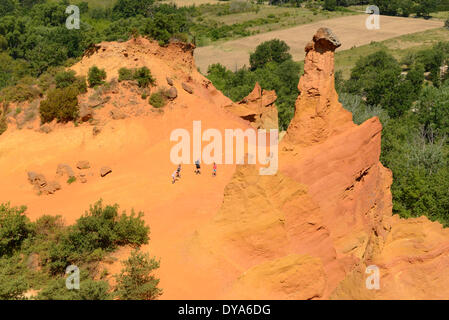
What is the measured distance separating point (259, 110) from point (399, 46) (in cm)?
6107

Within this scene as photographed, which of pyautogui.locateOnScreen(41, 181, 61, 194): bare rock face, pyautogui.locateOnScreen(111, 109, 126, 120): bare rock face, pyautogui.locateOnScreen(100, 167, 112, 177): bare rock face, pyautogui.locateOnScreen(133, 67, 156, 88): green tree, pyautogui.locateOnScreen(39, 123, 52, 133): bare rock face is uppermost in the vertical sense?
pyautogui.locateOnScreen(133, 67, 156, 88): green tree

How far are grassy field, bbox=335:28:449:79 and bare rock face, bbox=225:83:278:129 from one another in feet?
137

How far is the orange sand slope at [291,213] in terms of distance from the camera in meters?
12.7

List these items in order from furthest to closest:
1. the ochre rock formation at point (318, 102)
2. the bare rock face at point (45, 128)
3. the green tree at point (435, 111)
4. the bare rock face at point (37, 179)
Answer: the green tree at point (435, 111), the bare rock face at point (45, 128), the bare rock face at point (37, 179), the ochre rock formation at point (318, 102)

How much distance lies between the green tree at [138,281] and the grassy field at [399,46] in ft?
214

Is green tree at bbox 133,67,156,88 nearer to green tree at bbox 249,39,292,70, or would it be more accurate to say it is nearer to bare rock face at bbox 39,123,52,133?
bare rock face at bbox 39,123,52,133

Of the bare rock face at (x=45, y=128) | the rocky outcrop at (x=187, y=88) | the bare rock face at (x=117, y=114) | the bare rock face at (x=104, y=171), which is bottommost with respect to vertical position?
the bare rock face at (x=104, y=171)

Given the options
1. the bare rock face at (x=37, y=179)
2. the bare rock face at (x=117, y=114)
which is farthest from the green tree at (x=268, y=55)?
the bare rock face at (x=37, y=179)

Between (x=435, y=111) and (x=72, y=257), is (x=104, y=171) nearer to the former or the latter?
(x=72, y=257)

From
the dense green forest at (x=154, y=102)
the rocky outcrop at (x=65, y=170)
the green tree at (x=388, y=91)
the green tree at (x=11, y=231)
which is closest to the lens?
the dense green forest at (x=154, y=102)

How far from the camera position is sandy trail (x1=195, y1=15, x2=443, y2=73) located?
3132 inches

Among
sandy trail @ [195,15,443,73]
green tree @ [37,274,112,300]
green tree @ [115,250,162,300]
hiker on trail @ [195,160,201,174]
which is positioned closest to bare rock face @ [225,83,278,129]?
hiker on trail @ [195,160,201,174]

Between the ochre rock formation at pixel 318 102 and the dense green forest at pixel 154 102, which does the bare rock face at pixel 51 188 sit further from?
the ochre rock formation at pixel 318 102
